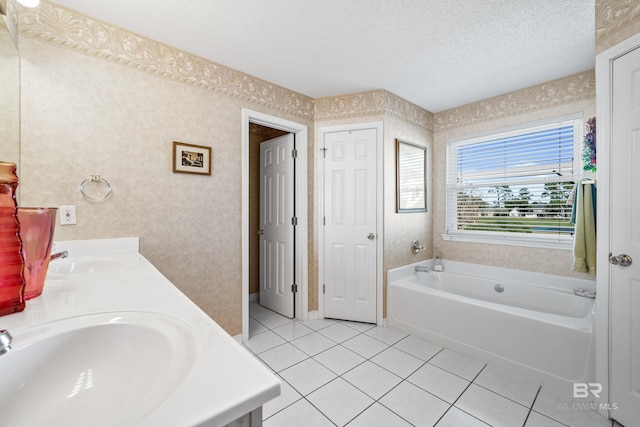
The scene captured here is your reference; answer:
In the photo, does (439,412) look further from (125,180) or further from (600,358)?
(125,180)

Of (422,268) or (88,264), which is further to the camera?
(422,268)

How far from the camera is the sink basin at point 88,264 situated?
4.53ft

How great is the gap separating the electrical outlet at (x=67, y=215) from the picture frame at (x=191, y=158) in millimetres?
654

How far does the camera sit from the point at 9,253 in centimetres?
76

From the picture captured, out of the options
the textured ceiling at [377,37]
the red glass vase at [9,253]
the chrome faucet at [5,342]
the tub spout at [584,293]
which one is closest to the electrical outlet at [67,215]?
the red glass vase at [9,253]

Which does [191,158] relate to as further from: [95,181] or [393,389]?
[393,389]

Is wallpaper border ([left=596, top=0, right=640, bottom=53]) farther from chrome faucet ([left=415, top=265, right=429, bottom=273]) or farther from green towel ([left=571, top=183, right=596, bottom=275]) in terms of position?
chrome faucet ([left=415, top=265, right=429, bottom=273])

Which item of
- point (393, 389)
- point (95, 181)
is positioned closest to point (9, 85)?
point (95, 181)

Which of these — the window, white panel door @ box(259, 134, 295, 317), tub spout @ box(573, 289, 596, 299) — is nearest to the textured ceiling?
the window

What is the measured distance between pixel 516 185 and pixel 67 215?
149 inches

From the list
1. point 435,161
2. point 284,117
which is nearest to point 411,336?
point 435,161

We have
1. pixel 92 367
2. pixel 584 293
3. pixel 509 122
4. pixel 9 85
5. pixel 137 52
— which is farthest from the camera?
pixel 509 122

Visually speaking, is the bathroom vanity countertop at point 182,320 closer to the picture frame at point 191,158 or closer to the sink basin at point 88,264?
the sink basin at point 88,264

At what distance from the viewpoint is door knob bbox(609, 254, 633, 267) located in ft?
4.81
